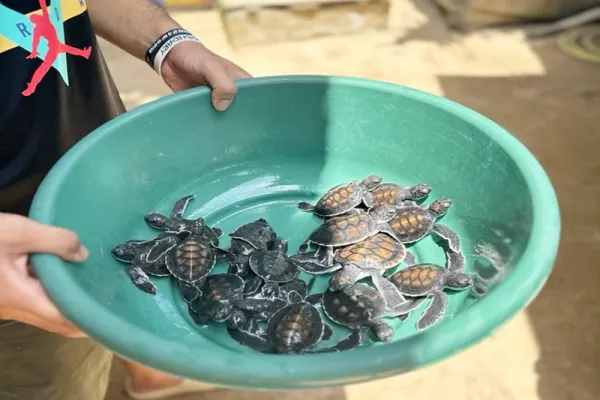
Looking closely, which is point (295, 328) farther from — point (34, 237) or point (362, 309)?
point (34, 237)

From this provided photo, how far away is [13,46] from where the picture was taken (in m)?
0.66

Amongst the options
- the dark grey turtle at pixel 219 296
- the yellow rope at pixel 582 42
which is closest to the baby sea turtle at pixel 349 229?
the dark grey turtle at pixel 219 296

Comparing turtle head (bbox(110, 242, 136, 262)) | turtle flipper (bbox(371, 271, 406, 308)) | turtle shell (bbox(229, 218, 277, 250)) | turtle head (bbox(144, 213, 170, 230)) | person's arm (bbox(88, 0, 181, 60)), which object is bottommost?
turtle flipper (bbox(371, 271, 406, 308))

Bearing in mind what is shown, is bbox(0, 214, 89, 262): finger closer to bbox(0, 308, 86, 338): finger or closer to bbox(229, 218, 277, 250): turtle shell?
bbox(0, 308, 86, 338): finger

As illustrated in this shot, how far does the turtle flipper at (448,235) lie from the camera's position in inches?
29.0

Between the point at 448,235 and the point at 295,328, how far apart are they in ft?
0.79

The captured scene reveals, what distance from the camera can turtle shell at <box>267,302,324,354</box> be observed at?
61 cm

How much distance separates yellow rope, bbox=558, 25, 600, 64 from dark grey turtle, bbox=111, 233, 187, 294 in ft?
7.09

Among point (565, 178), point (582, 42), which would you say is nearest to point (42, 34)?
point (565, 178)

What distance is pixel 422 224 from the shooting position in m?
0.75

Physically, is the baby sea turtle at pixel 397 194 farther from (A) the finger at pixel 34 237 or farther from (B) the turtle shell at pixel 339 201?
(A) the finger at pixel 34 237

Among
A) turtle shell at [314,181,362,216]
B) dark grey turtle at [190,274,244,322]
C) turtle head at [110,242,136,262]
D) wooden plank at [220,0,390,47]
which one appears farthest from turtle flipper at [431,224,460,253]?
wooden plank at [220,0,390,47]

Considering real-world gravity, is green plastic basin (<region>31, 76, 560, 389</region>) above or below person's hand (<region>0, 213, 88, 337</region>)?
below

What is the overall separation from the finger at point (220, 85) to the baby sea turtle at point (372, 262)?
262mm
